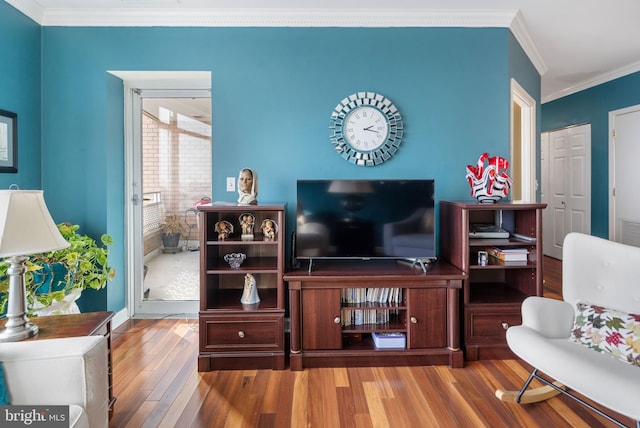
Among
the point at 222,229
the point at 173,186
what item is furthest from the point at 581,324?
the point at 173,186

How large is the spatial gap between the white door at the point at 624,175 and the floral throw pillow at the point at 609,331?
3140 millimetres

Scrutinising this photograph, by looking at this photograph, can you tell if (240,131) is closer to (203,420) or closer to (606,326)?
(203,420)

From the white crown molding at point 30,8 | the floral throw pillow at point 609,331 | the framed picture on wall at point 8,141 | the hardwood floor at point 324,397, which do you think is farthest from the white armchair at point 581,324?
the white crown molding at point 30,8

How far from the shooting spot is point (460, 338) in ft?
8.82

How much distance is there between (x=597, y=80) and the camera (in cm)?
495

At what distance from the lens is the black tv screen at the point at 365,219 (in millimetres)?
2730

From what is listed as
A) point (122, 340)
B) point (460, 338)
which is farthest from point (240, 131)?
point (460, 338)

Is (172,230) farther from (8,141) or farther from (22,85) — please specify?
(22,85)

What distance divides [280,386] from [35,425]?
4.29 feet

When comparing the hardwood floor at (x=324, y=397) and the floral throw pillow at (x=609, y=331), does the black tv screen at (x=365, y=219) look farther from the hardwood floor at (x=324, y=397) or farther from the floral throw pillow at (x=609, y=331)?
the floral throw pillow at (x=609, y=331)

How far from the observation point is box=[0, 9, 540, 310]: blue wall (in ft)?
10.0

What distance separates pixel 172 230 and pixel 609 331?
10.5ft

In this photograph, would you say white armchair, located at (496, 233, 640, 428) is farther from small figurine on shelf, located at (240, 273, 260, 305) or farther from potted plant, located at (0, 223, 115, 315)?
potted plant, located at (0, 223, 115, 315)

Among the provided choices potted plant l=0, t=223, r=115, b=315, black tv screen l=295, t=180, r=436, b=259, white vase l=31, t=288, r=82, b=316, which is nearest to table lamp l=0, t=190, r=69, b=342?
potted plant l=0, t=223, r=115, b=315
